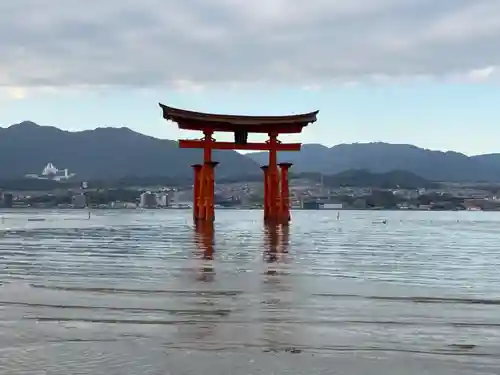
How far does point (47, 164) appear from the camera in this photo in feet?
525

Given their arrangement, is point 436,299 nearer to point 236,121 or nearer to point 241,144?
point 236,121

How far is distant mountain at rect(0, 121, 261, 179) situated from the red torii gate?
10737 centimetres

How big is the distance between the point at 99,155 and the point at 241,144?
136 m

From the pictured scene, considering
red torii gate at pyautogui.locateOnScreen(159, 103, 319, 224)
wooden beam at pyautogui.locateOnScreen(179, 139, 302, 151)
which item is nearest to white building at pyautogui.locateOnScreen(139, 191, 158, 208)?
red torii gate at pyautogui.locateOnScreen(159, 103, 319, 224)

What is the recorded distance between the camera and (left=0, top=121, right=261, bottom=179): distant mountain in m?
155

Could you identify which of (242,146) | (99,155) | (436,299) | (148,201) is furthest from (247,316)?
(99,155)

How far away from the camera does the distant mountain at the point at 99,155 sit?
15525 centimetres

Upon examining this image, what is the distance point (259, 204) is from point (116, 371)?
10902 cm

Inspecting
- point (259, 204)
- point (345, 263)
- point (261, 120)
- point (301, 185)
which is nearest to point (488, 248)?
point (345, 263)

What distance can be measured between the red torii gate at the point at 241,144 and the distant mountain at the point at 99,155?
4227 inches

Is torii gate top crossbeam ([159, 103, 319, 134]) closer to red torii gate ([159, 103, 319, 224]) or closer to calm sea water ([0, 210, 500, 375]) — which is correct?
red torii gate ([159, 103, 319, 224])

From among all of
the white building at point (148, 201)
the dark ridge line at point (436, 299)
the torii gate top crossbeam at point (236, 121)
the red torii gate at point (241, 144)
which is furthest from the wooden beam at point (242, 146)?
the white building at point (148, 201)

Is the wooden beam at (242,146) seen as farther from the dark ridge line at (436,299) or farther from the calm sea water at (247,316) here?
the dark ridge line at (436,299)

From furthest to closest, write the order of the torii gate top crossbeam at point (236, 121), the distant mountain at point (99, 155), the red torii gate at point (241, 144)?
the distant mountain at point (99, 155)
the red torii gate at point (241, 144)
the torii gate top crossbeam at point (236, 121)
